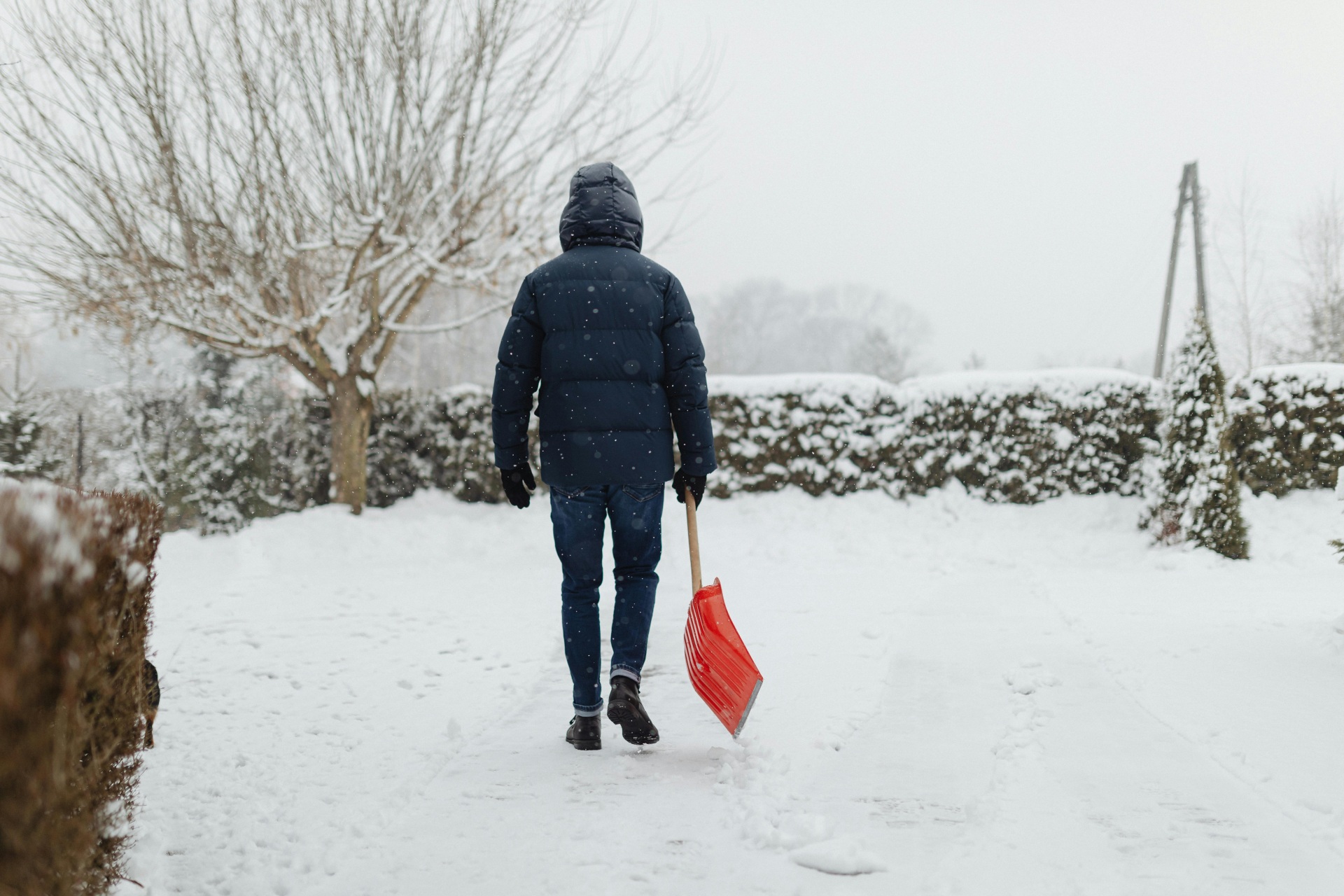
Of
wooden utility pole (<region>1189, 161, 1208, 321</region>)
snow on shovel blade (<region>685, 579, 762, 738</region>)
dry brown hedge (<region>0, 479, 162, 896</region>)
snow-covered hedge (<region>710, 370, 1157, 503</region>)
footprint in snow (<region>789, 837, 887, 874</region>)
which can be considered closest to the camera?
dry brown hedge (<region>0, 479, 162, 896</region>)

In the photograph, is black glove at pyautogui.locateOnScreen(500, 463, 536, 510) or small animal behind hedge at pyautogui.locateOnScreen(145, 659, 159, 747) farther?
black glove at pyautogui.locateOnScreen(500, 463, 536, 510)

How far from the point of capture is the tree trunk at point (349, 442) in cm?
947

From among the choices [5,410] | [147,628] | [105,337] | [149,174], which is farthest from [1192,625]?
[5,410]

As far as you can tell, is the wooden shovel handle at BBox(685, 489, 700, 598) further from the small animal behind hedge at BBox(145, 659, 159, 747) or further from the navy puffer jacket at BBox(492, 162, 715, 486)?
the small animal behind hedge at BBox(145, 659, 159, 747)

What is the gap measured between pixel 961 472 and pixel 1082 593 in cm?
337

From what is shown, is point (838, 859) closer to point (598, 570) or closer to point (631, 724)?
point (631, 724)

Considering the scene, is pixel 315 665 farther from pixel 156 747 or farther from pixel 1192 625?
pixel 1192 625

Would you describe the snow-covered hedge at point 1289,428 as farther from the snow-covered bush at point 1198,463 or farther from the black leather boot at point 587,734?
the black leather boot at point 587,734

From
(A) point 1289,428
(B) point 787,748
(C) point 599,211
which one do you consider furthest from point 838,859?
(A) point 1289,428

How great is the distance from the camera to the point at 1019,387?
9.86 meters

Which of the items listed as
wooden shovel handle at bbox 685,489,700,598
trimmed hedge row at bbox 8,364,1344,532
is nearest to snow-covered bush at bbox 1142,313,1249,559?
trimmed hedge row at bbox 8,364,1344,532

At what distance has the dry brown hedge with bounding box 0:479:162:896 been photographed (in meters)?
1.41

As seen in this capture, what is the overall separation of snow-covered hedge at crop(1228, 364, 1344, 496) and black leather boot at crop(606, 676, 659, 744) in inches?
340

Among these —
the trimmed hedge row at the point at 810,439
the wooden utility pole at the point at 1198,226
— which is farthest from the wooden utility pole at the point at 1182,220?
the trimmed hedge row at the point at 810,439
